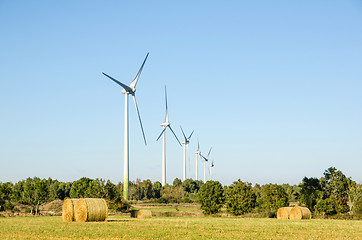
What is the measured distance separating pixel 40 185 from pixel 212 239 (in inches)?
2179

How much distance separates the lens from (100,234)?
1224 inches

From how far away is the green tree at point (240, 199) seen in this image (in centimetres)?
7581

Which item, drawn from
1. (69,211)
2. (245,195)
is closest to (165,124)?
(245,195)

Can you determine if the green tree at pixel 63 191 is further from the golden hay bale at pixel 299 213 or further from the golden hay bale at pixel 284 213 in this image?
the golden hay bale at pixel 299 213

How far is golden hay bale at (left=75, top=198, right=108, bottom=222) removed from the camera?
147 ft

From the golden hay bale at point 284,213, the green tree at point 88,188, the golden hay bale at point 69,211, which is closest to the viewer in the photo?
the golden hay bale at point 69,211

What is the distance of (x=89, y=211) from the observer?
44.9 m

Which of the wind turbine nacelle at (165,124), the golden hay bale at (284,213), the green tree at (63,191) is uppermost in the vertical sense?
the wind turbine nacelle at (165,124)

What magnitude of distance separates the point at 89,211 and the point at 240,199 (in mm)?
36955

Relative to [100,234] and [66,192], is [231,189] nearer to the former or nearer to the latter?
[100,234]

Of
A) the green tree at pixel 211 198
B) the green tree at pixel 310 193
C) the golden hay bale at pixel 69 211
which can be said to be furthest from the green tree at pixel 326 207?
the golden hay bale at pixel 69 211

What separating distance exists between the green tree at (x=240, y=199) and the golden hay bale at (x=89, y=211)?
3451 cm

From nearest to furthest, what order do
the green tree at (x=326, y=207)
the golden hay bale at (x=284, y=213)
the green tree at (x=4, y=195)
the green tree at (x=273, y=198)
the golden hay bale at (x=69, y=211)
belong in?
the golden hay bale at (x=69, y=211) → the golden hay bale at (x=284, y=213) → the green tree at (x=326, y=207) → the green tree at (x=4, y=195) → the green tree at (x=273, y=198)

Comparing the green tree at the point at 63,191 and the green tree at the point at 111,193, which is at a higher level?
the green tree at the point at 63,191
